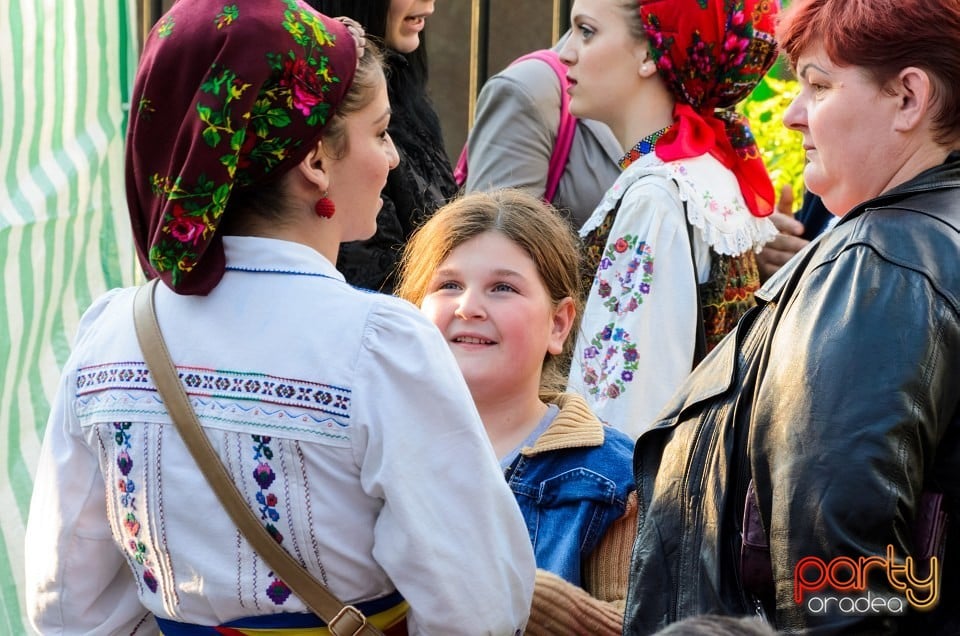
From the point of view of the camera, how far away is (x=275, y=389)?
193cm

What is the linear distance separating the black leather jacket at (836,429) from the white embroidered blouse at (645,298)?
3.59 feet

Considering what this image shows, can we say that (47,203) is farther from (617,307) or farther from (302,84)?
(302,84)

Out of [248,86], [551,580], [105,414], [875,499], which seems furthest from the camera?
[551,580]

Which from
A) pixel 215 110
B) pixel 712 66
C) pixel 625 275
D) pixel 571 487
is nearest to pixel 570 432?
pixel 571 487

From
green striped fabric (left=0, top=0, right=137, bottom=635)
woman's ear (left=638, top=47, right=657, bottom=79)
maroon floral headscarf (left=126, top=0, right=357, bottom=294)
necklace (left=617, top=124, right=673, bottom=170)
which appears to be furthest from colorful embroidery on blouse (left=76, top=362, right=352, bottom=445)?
woman's ear (left=638, top=47, right=657, bottom=79)

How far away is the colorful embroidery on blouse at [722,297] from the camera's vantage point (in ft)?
10.8

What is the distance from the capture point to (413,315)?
1.99 m

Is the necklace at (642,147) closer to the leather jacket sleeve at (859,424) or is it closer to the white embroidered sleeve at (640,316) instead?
the white embroidered sleeve at (640,316)

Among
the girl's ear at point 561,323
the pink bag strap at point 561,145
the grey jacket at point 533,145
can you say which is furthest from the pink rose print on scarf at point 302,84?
the pink bag strap at point 561,145

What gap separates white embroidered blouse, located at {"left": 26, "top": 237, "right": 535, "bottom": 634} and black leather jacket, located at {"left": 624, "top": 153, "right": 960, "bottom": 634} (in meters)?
0.29

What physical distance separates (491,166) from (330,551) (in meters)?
1.90

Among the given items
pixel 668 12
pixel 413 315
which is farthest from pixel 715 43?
pixel 413 315

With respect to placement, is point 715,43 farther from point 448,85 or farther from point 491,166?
point 448,85

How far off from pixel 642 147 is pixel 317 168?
1566mm
